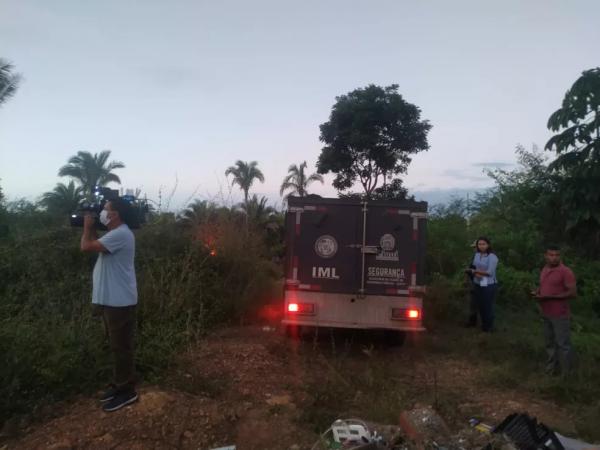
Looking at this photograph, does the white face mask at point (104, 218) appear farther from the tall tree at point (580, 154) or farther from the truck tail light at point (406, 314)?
the tall tree at point (580, 154)

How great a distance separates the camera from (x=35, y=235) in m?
8.80

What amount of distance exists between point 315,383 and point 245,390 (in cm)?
77

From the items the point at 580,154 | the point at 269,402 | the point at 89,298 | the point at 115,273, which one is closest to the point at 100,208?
the point at 115,273

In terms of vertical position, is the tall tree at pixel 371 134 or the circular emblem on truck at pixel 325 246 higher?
the tall tree at pixel 371 134

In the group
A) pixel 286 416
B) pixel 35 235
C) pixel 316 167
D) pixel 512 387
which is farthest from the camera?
pixel 316 167

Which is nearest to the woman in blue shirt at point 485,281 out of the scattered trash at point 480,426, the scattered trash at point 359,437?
the scattered trash at point 480,426

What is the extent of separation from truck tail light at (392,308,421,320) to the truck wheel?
0.60m

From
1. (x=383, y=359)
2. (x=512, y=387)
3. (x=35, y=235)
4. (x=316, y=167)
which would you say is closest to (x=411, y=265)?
(x=383, y=359)

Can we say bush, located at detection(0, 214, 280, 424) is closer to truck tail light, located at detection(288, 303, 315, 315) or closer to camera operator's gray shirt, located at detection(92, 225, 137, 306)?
camera operator's gray shirt, located at detection(92, 225, 137, 306)

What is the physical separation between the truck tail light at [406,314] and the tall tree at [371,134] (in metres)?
13.7

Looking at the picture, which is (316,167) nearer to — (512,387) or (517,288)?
(517,288)

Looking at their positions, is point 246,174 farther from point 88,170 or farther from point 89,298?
point 89,298

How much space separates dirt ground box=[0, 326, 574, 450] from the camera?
425 centimetres

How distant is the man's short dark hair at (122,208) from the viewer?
4.67 meters
